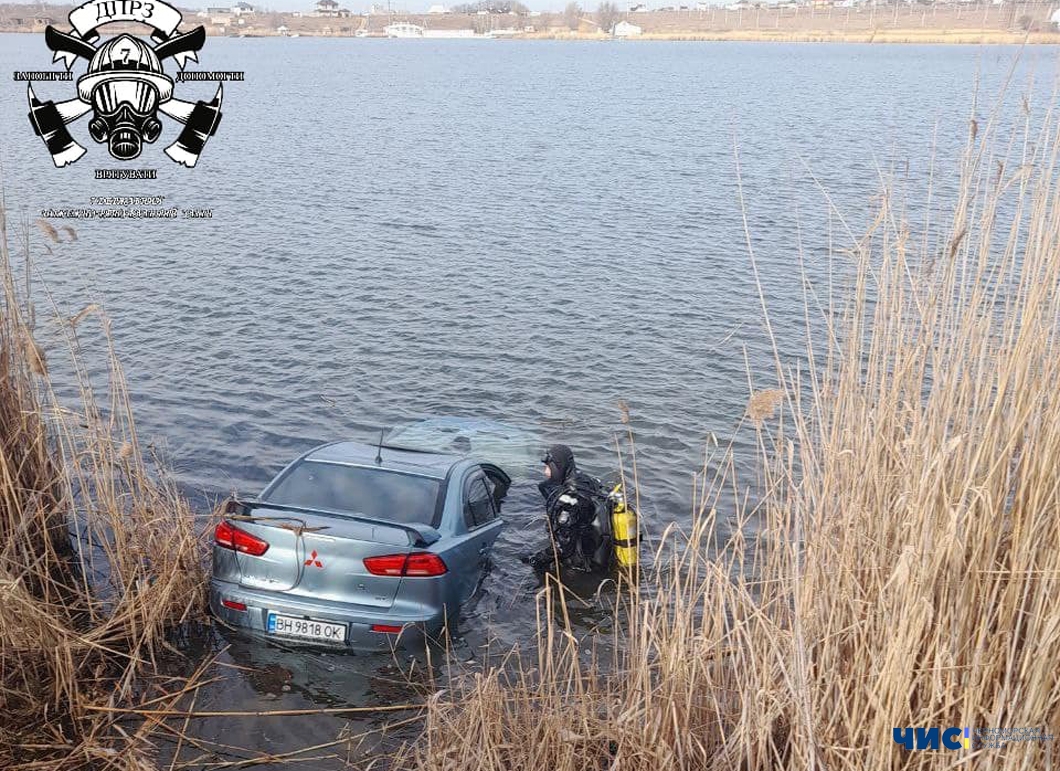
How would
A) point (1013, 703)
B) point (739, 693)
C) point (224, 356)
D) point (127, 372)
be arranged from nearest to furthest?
1. point (1013, 703)
2. point (739, 693)
3. point (127, 372)
4. point (224, 356)

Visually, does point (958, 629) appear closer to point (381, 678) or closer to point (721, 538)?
point (381, 678)

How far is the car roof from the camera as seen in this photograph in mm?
7250

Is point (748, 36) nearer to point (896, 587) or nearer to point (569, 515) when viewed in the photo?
point (569, 515)

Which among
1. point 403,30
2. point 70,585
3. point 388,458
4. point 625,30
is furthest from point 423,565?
point 403,30

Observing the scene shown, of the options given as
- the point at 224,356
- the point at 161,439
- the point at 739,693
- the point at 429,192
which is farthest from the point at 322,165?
the point at 739,693

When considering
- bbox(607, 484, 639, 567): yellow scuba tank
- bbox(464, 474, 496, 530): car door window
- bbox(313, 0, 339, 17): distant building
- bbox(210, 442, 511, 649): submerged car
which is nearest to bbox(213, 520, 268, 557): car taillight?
bbox(210, 442, 511, 649): submerged car

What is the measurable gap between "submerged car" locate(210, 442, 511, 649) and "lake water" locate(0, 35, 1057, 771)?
1.58 feet

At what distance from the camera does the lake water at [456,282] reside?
10.7 metres

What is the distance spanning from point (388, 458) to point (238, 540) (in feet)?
5.05

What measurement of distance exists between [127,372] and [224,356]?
1465 millimetres

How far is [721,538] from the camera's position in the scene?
30.6 ft

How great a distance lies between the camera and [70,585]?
6500 millimetres

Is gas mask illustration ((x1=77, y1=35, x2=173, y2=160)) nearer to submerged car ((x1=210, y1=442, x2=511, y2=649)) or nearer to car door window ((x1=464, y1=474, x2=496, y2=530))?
car door window ((x1=464, y1=474, x2=496, y2=530))

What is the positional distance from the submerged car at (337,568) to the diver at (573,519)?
1315 mm
